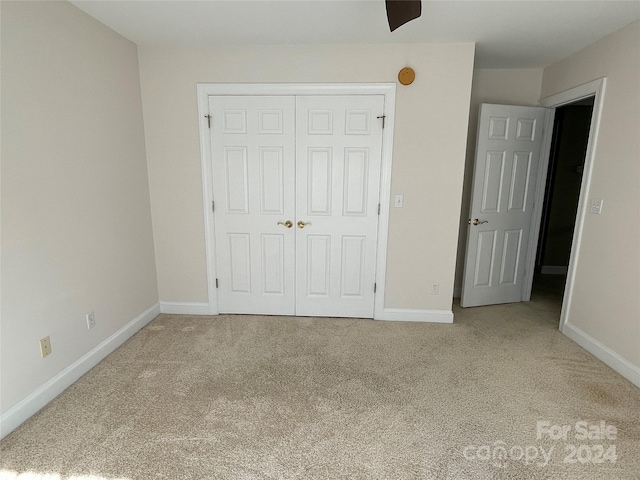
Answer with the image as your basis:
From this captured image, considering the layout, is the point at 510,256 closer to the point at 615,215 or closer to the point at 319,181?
the point at 615,215

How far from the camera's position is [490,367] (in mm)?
2352

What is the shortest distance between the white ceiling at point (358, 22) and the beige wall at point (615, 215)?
23 centimetres

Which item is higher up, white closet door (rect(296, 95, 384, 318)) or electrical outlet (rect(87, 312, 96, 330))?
white closet door (rect(296, 95, 384, 318))

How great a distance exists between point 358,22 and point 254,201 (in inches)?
63.4

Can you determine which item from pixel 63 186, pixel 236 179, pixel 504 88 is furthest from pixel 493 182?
pixel 63 186

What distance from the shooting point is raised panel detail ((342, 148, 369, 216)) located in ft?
9.38

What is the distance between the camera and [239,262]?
3.12 meters

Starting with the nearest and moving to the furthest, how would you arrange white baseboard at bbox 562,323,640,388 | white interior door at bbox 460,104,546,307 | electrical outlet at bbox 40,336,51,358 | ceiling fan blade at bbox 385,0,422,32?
ceiling fan blade at bbox 385,0,422,32 → electrical outlet at bbox 40,336,51,358 → white baseboard at bbox 562,323,640,388 → white interior door at bbox 460,104,546,307

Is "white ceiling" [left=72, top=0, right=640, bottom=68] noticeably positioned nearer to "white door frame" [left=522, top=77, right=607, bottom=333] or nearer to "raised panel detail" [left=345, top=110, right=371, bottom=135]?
"white door frame" [left=522, top=77, right=607, bottom=333]

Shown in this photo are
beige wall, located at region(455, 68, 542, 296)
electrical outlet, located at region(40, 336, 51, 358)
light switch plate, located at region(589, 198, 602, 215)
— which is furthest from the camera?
beige wall, located at region(455, 68, 542, 296)

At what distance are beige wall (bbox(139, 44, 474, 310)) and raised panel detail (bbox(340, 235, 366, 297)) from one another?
0.26m

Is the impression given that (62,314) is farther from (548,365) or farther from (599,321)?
(599,321)

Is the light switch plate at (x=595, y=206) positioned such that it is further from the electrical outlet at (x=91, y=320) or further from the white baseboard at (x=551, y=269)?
the electrical outlet at (x=91, y=320)

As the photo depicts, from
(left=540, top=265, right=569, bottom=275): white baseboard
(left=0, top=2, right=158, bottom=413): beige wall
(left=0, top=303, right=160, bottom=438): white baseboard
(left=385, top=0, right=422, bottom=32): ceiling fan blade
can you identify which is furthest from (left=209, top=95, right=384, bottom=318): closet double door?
(left=540, top=265, right=569, bottom=275): white baseboard
